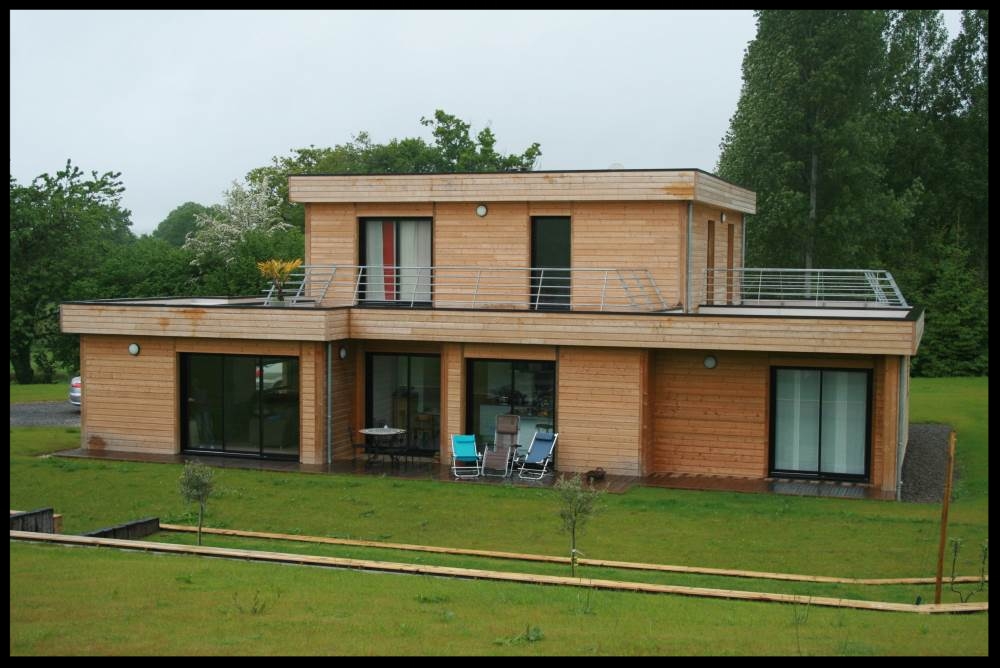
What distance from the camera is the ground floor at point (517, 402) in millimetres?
19953

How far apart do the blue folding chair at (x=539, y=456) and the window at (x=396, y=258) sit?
4522 millimetres

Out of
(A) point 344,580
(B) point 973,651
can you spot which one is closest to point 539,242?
(A) point 344,580

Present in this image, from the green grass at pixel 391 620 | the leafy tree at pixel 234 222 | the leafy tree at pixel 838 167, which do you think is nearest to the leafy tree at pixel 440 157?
the leafy tree at pixel 234 222

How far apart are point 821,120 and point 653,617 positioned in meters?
32.7

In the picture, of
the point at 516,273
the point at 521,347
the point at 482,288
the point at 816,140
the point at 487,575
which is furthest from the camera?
the point at 816,140

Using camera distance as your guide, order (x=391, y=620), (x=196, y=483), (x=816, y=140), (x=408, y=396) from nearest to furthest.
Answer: (x=391, y=620)
(x=196, y=483)
(x=408, y=396)
(x=816, y=140)

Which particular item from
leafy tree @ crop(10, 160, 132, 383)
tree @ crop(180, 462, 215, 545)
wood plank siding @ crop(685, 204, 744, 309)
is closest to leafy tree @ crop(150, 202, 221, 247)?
leafy tree @ crop(10, 160, 132, 383)

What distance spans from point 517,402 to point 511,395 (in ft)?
0.57

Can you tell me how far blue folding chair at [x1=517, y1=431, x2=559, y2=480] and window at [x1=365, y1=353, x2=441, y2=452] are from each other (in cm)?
224

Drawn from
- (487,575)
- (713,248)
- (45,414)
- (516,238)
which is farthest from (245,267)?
(487,575)

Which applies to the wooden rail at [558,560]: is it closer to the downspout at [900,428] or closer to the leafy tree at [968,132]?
the downspout at [900,428]

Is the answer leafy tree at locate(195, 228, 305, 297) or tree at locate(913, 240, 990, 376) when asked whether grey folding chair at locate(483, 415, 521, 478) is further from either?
tree at locate(913, 240, 990, 376)

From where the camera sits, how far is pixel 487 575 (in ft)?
38.9

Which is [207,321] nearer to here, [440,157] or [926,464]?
[926,464]
